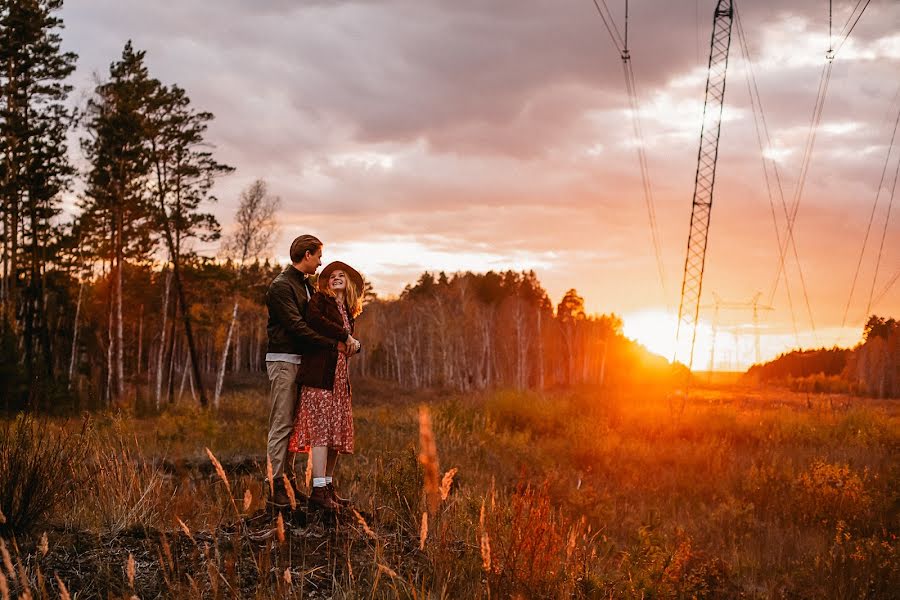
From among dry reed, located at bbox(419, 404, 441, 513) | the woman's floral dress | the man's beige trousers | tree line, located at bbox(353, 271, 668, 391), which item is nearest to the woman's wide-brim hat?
the woman's floral dress

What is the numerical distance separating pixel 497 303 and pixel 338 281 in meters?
81.1

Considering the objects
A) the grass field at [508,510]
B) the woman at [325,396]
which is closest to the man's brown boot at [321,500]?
the woman at [325,396]

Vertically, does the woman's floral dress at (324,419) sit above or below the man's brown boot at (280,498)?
above

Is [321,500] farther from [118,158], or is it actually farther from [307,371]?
[118,158]

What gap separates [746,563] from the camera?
803 centimetres

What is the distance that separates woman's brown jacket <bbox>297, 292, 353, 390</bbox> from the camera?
566 cm

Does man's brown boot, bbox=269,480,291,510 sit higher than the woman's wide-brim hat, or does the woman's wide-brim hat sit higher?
the woman's wide-brim hat

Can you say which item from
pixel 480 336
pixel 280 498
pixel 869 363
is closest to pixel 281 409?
pixel 280 498

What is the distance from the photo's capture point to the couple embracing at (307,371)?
5.63 meters

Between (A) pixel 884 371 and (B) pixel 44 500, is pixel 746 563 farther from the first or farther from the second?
(A) pixel 884 371

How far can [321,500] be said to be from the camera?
5.42m

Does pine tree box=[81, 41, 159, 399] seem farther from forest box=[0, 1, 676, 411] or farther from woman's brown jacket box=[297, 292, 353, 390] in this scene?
woman's brown jacket box=[297, 292, 353, 390]

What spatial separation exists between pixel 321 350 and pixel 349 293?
0.60 m

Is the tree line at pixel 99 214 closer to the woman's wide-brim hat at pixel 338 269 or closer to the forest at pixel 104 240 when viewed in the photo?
the forest at pixel 104 240
